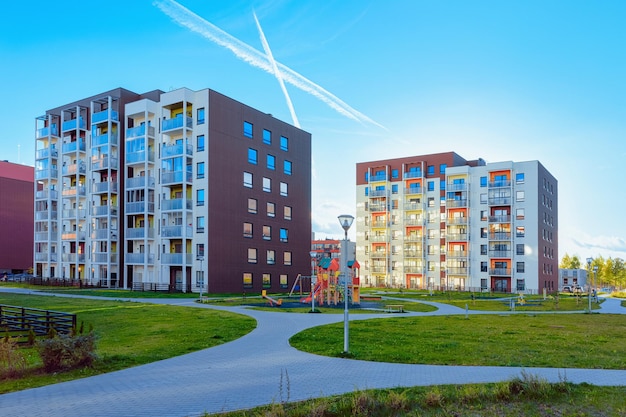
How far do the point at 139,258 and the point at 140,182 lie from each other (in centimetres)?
846

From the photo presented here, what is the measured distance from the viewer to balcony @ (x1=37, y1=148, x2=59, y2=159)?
63.2 m

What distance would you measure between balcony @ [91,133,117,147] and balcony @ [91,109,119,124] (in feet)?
6.31

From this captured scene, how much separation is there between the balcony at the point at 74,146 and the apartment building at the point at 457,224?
164 ft

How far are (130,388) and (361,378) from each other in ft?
17.3

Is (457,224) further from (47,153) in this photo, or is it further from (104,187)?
(47,153)

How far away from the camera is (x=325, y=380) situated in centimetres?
1115

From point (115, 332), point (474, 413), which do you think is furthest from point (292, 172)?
point (474, 413)

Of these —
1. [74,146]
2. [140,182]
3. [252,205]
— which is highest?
[74,146]

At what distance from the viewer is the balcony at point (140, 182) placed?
5200cm

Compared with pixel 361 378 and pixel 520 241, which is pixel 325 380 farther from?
pixel 520 241

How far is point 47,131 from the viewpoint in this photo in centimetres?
6394

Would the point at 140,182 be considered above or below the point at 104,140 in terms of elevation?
below

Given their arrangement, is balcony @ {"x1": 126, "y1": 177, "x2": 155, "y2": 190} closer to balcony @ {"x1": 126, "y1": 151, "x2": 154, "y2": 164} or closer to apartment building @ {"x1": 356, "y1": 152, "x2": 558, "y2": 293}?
balcony @ {"x1": 126, "y1": 151, "x2": 154, "y2": 164}

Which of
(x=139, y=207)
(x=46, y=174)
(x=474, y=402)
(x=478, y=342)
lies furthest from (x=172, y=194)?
(x=474, y=402)
